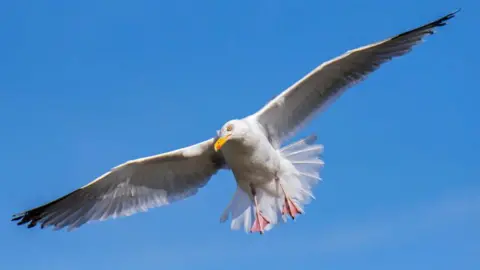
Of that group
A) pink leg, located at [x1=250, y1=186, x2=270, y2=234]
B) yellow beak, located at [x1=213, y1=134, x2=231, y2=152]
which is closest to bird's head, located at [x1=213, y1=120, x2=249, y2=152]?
yellow beak, located at [x1=213, y1=134, x2=231, y2=152]

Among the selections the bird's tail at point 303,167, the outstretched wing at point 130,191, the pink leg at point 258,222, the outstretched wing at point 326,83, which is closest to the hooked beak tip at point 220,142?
the outstretched wing at point 326,83

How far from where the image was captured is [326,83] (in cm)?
1375

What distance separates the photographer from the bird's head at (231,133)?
1285 centimetres

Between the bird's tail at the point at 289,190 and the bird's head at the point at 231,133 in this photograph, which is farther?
the bird's tail at the point at 289,190

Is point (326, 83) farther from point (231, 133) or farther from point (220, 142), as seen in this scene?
point (220, 142)

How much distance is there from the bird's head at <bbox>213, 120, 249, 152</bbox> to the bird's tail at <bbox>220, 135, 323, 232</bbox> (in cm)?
114

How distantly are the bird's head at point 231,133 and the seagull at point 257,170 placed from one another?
0.77 feet

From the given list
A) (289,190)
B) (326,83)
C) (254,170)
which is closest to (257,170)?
(254,170)

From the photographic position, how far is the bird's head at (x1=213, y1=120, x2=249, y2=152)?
12.9 m

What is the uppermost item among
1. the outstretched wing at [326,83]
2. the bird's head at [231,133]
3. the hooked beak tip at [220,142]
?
the outstretched wing at [326,83]

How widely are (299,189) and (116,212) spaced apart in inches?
98.1

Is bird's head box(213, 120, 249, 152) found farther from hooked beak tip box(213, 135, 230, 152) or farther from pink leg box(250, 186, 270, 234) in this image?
pink leg box(250, 186, 270, 234)

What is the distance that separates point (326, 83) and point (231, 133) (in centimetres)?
165

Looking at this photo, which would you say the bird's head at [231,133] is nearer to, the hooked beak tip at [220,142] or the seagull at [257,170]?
the hooked beak tip at [220,142]
